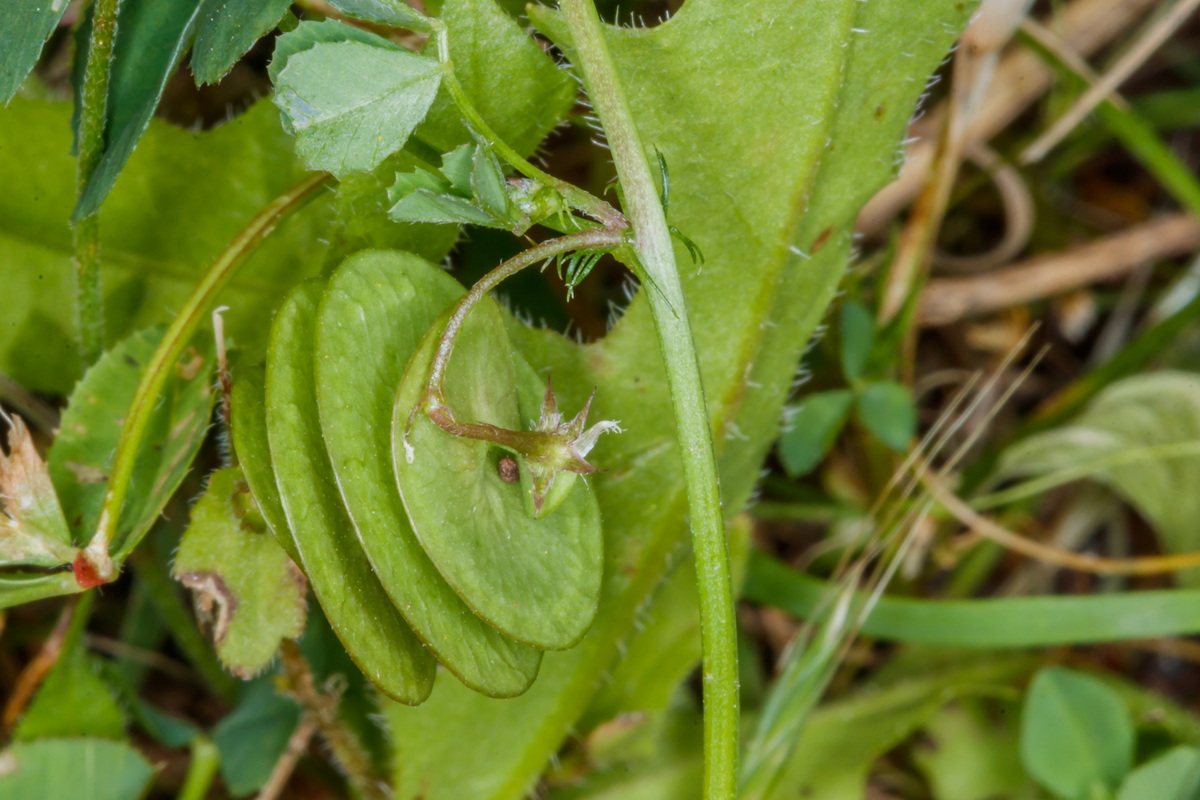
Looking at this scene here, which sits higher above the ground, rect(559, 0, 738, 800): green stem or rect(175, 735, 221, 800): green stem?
rect(559, 0, 738, 800): green stem

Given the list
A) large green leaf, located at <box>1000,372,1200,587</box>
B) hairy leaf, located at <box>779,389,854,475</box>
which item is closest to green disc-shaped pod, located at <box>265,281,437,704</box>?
hairy leaf, located at <box>779,389,854,475</box>

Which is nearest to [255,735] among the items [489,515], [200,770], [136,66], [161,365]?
[200,770]

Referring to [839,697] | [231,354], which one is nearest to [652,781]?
[839,697]

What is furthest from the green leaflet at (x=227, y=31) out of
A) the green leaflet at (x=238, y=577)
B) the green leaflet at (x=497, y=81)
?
the green leaflet at (x=238, y=577)

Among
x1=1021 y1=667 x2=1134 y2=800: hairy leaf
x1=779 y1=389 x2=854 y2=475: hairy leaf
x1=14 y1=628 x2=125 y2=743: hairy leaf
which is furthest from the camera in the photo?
x1=779 y1=389 x2=854 y2=475: hairy leaf

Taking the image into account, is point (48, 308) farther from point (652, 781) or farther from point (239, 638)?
point (652, 781)

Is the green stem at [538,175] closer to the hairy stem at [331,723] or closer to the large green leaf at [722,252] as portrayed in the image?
the large green leaf at [722,252]

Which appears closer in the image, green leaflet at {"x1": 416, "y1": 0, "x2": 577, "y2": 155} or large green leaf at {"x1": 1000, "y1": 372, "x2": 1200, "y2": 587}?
green leaflet at {"x1": 416, "y1": 0, "x2": 577, "y2": 155}

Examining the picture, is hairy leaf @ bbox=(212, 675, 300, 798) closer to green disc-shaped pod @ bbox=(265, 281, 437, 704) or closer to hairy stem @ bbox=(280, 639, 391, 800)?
hairy stem @ bbox=(280, 639, 391, 800)
